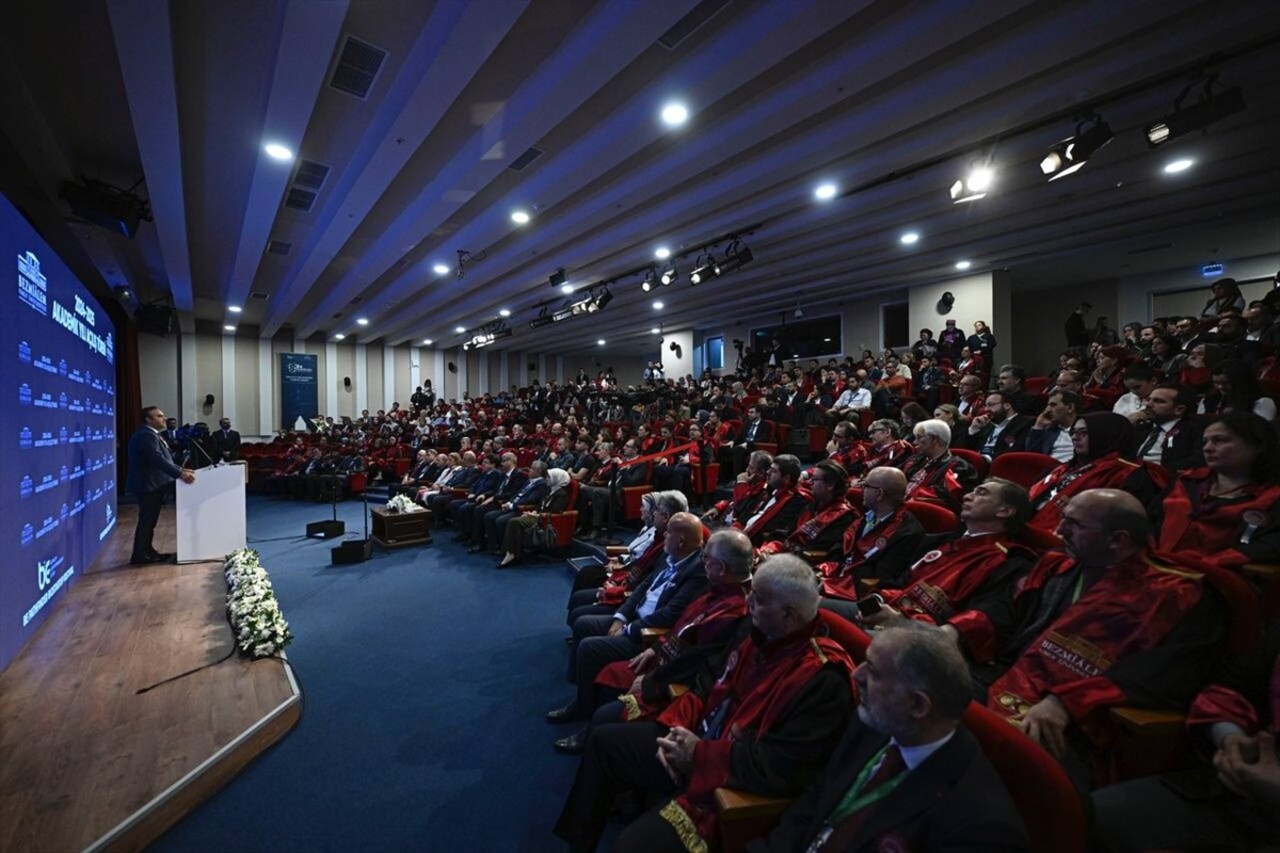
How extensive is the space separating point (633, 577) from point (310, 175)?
208 inches

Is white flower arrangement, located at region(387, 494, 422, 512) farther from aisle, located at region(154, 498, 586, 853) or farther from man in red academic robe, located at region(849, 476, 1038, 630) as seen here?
man in red academic robe, located at region(849, 476, 1038, 630)

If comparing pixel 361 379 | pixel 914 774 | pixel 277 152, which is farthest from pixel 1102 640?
pixel 361 379

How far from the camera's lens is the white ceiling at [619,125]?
3115mm

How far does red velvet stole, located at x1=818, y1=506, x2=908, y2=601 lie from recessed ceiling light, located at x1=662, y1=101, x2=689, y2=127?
3297 mm

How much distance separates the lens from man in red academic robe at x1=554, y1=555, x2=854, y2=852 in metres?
1.29

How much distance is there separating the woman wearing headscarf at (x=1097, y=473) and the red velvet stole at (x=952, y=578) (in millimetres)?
761

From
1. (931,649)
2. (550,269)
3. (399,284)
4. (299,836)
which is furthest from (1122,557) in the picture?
(399,284)

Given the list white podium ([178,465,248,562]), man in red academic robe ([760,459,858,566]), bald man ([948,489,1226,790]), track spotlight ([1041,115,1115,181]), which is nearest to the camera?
bald man ([948,489,1226,790])

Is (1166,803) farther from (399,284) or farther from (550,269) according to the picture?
(399,284)

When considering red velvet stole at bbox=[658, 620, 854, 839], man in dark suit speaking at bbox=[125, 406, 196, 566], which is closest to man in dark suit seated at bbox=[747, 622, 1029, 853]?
red velvet stole at bbox=[658, 620, 854, 839]

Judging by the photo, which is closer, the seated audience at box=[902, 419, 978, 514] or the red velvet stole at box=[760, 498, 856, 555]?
the red velvet stole at box=[760, 498, 856, 555]

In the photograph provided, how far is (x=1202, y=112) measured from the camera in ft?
11.9

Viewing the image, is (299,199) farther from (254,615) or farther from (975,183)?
(975,183)

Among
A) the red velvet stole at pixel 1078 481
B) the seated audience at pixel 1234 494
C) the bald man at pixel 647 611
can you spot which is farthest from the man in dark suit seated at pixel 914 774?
the red velvet stole at pixel 1078 481
